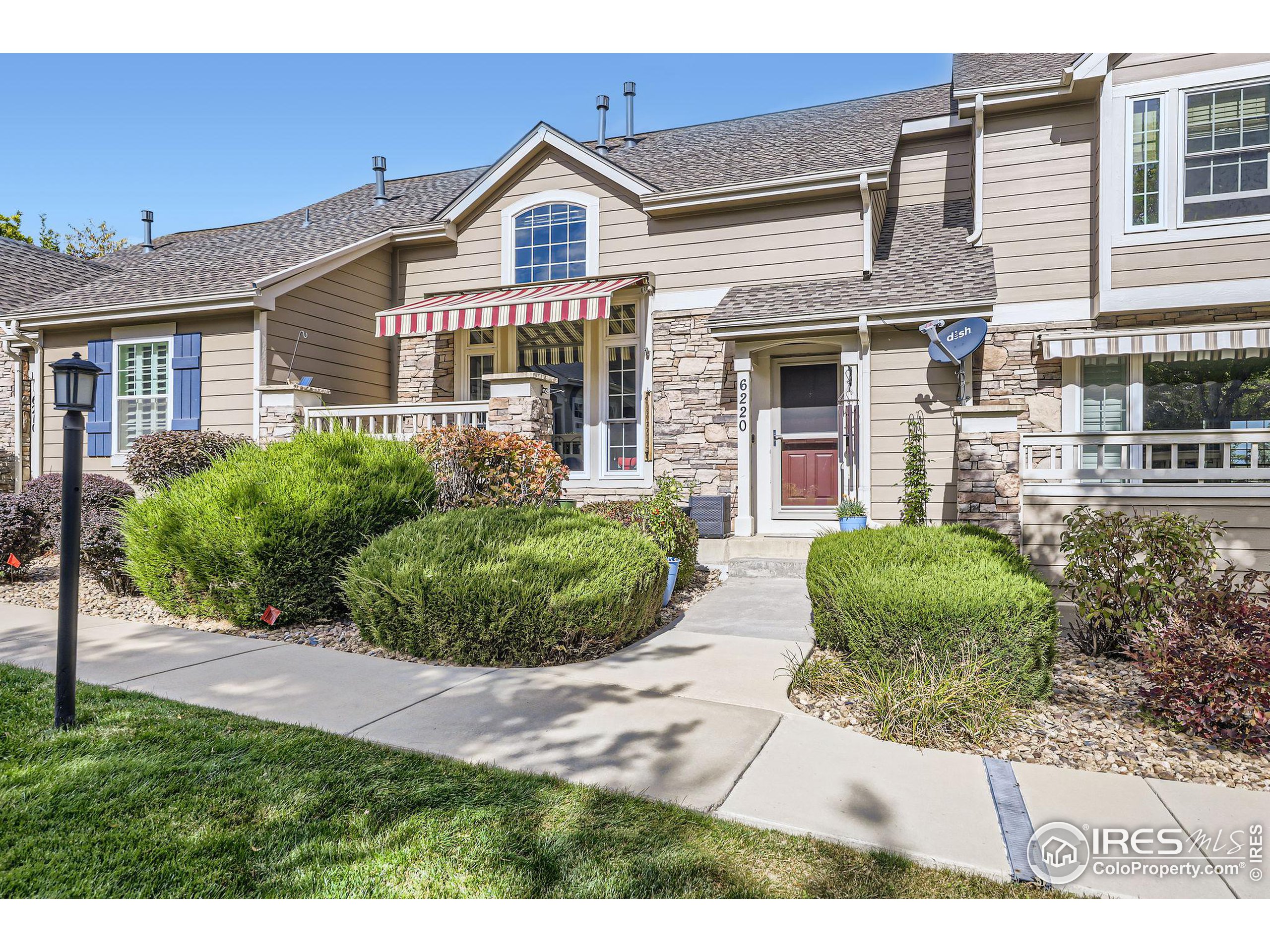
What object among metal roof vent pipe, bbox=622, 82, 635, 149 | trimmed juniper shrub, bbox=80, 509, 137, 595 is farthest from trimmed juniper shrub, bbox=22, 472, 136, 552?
metal roof vent pipe, bbox=622, 82, 635, 149

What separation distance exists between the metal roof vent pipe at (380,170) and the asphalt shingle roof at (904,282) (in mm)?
7910

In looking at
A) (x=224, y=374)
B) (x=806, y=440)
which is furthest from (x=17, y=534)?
(x=806, y=440)

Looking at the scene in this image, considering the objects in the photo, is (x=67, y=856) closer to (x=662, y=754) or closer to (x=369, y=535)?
(x=662, y=754)

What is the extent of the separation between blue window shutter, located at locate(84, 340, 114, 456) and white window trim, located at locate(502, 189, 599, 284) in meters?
6.42

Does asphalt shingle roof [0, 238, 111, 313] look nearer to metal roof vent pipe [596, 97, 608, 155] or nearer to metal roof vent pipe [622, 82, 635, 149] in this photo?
metal roof vent pipe [596, 97, 608, 155]

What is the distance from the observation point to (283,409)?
949 cm

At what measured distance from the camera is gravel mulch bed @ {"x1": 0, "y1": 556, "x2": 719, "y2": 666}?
17.7ft

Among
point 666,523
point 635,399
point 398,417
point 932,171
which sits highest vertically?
point 932,171

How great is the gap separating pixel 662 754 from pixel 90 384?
3615 millimetres

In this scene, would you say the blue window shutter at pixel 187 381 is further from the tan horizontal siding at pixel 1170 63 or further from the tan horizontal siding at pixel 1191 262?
the tan horizontal siding at pixel 1170 63

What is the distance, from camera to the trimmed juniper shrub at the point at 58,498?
7910 mm

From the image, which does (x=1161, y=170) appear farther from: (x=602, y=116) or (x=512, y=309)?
(x=602, y=116)

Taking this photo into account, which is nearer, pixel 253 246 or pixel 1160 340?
pixel 1160 340

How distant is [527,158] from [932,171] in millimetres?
6124
